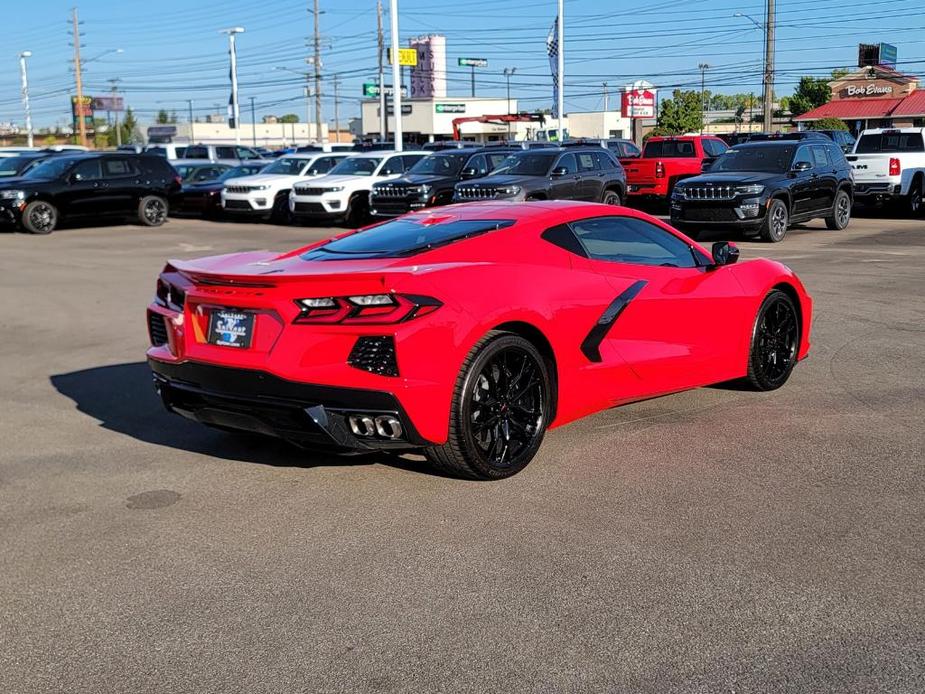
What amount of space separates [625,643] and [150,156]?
78.4 feet

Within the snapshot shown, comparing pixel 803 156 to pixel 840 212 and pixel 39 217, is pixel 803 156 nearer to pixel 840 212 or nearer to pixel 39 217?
pixel 840 212

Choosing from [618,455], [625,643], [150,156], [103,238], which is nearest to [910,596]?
[625,643]

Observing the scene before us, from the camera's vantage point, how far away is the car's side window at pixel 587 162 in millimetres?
22531

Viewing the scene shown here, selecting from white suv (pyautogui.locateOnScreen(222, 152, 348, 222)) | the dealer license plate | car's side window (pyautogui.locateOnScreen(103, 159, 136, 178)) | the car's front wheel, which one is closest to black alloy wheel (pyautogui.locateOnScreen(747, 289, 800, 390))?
the car's front wheel

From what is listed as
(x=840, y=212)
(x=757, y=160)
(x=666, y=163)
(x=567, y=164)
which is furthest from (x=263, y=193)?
(x=840, y=212)

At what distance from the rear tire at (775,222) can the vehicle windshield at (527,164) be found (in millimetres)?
4956

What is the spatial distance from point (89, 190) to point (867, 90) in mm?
63353

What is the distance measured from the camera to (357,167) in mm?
25844

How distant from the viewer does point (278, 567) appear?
175 inches

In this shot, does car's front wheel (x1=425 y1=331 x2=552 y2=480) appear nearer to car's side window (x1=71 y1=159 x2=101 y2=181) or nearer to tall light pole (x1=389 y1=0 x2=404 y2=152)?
car's side window (x1=71 y1=159 x2=101 y2=181)

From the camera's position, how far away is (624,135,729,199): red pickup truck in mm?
26641

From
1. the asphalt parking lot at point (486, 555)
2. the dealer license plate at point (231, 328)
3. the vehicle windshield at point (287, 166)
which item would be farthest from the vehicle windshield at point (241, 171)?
the dealer license plate at point (231, 328)

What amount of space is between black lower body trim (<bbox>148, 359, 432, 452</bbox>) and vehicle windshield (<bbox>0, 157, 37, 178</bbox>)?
25.5m

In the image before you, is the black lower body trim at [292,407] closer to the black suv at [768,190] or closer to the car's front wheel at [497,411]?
the car's front wheel at [497,411]
